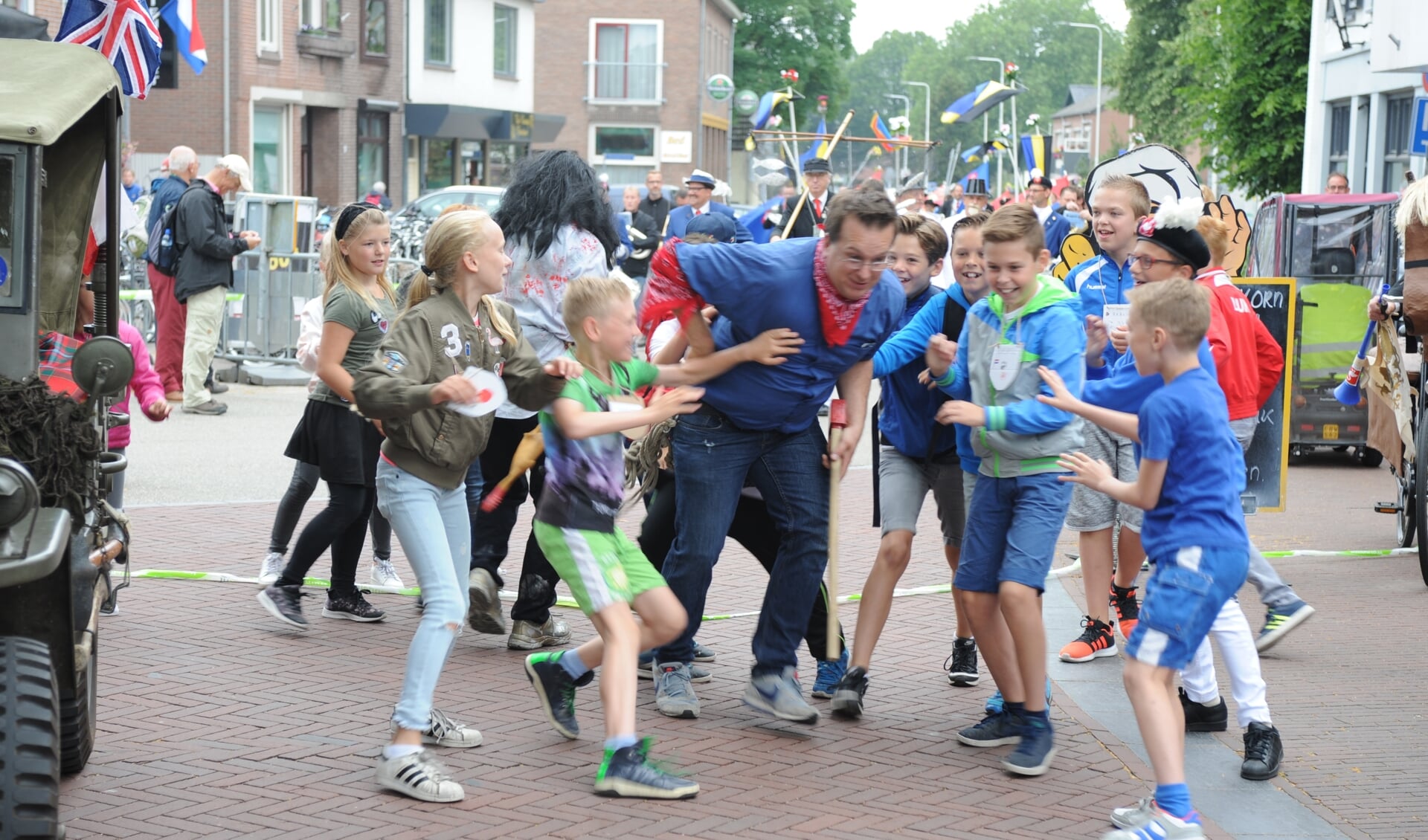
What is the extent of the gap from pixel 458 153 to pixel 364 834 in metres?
42.2

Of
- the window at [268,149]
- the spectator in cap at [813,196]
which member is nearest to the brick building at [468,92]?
→ the window at [268,149]

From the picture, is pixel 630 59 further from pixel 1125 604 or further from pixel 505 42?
pixel 1125 604

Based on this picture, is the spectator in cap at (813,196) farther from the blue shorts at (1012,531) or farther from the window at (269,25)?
the window at (269,25)

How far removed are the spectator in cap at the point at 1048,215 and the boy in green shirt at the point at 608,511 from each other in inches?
326

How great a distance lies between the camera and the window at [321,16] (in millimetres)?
36375

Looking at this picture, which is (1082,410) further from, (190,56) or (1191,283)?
(190,56)

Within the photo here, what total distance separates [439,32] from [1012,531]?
1587 inches

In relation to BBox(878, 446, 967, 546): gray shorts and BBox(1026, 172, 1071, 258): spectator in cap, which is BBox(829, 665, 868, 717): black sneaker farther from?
BBox(1026, 172, 1071, 258): spectator in cap

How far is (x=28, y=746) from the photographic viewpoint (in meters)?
3.73

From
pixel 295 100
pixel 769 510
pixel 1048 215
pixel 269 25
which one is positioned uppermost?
pixel 269 25

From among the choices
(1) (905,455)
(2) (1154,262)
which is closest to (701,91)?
(1) (905,455)

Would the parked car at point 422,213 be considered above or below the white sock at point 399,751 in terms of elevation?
above

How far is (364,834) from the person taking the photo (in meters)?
4.45

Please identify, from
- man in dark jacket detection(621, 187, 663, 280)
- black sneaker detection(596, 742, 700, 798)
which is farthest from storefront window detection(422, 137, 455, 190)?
black sneaker detection(596, 742, 700, 798)
